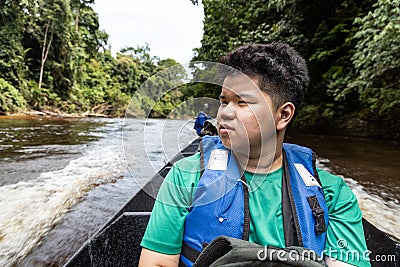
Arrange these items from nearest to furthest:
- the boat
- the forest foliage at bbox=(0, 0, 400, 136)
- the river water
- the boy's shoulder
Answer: the boy's shoulder
the boat
the river water
the forest foliage at bbox=(0, 0, 400, 136)

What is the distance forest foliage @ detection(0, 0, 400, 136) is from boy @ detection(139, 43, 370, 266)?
0.18 metres

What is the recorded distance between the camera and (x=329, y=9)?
822 centimetres

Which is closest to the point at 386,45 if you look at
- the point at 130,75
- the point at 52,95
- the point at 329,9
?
the point at 329,9

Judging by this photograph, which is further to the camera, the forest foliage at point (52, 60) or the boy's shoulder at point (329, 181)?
the forest foliage at point (52, 60)

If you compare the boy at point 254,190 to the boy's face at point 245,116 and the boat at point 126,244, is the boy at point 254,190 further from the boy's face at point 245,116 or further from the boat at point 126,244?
the boat at point 126,244

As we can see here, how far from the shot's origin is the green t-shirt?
0.86 metres

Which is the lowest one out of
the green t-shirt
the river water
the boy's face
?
the river water

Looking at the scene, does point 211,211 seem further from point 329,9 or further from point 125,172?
point 329,9

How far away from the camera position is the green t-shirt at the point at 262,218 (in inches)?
33.9

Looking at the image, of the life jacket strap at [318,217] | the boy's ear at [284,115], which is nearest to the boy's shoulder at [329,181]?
the life jacket strap at [318,217]

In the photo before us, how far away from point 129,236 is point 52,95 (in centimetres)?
1868

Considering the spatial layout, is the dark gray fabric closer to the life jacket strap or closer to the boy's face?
the life jacket strap

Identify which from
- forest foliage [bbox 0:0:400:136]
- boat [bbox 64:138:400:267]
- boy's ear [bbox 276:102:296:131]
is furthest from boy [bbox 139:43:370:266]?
boat [bbox 64:138:400:267]

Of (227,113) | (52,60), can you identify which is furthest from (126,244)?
(52,60)
